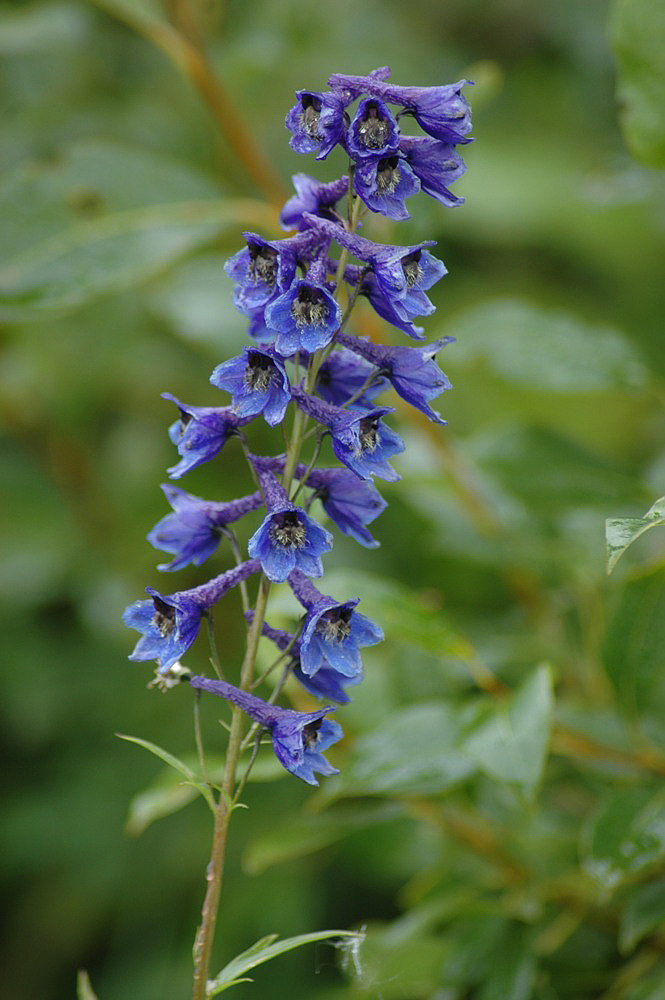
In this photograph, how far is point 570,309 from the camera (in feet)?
11.4

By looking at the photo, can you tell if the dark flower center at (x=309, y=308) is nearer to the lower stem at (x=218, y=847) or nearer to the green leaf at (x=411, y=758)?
the lower stem at (x=218, y=847)

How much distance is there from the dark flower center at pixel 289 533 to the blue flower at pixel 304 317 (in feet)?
0.53

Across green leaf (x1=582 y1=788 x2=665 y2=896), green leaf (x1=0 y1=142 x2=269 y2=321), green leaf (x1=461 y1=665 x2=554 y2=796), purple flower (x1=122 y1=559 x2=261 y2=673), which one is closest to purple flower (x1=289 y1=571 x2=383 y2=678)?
purple flower (x1=122 y1=559 x2=261 y2=673)

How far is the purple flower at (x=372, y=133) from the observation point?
96cm

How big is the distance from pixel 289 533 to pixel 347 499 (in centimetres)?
11

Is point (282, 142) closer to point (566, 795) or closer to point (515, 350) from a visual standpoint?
point (515, 350)

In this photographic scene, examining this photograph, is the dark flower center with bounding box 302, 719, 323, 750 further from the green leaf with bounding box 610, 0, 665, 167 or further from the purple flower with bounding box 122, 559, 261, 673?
the green leaf with bounding box 610, 0, 665, 167

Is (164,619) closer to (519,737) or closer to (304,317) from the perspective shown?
(304,317)

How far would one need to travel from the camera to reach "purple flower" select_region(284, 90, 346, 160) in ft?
3.20

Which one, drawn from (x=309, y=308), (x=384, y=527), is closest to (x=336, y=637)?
(x=309, y=308)

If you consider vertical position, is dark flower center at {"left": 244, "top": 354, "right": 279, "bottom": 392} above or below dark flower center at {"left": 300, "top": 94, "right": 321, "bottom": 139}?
below

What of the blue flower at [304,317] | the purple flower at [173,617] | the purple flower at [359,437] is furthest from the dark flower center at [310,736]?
the blue flower at [304,317]

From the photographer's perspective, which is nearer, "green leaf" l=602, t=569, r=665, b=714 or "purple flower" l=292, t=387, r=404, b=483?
"purple flower" l=292, t=387, r=404, b=483

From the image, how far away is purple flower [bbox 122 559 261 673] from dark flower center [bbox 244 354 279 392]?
0.18m
